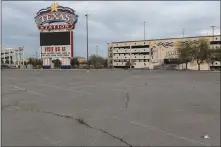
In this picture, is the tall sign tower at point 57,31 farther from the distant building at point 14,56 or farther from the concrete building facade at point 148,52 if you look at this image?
the distant building at point 14,56

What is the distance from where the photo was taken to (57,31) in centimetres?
7731

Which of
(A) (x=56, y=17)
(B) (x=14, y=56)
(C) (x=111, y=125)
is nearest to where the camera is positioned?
(C) (x=111, y=125)

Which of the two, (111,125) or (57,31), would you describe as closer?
(111,125)

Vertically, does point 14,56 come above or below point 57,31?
below

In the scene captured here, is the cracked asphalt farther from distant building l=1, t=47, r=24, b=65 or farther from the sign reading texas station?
distant building l=1, t=47, r=24, b=65

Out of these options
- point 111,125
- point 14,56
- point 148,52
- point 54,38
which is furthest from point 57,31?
point 111,125

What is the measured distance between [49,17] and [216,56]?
50.0m

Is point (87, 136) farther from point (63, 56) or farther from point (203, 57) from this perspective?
point (203, 57)

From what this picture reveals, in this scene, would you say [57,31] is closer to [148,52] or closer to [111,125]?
[148,52]

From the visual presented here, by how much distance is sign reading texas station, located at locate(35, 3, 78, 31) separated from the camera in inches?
2955

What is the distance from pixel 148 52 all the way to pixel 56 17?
54034 millimetres

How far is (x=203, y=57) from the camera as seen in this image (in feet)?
291

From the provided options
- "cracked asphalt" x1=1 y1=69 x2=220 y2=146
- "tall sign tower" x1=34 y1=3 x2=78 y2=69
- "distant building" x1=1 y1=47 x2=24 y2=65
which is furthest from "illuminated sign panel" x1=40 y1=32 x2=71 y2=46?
"cracked asphalt" x1=1 y1=69 x2=220 y2=146

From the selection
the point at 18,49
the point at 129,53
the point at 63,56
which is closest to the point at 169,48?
the point at 129,53
